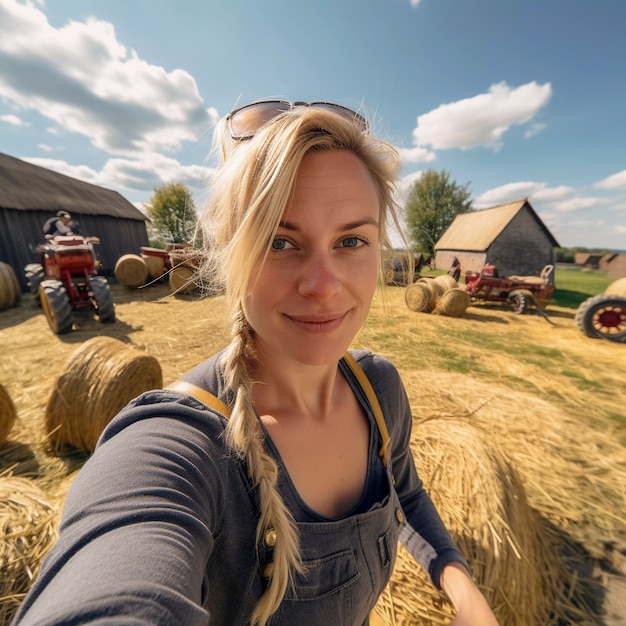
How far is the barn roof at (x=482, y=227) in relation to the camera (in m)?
19.3

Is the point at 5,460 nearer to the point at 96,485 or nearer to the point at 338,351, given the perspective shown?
the point at 96,485

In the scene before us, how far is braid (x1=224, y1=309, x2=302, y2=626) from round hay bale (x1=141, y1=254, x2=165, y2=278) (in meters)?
16.3

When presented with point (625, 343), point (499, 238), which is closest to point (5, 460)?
point (625, 343)

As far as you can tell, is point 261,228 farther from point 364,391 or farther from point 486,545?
point 486,545

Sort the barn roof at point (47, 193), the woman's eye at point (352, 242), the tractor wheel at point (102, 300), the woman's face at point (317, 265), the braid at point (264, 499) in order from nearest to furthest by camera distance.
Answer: the braid at point (264, 499) < the woman's face at point (317, 265) < the woman's eye at point (352, 242) < the tractor wheel at point (102, 300) < the barn roof at point (47, 193)

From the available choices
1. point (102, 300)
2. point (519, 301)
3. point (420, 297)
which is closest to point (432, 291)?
point (420, 297)

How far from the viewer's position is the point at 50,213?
52.4 feet

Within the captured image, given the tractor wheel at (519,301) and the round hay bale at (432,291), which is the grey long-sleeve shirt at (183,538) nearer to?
the round hay bale at (432,291)

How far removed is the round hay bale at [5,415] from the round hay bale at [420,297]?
1093 cm

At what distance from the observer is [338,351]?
121cm

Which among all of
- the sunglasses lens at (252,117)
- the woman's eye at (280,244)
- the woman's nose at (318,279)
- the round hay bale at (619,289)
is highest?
the sunglasses lens at (252,117)

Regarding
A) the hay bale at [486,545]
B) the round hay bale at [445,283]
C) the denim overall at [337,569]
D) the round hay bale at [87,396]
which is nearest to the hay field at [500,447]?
the hay bale at [486,545]

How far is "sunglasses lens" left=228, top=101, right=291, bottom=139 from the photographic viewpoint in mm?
1390

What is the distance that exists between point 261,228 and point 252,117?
79 centimetres
